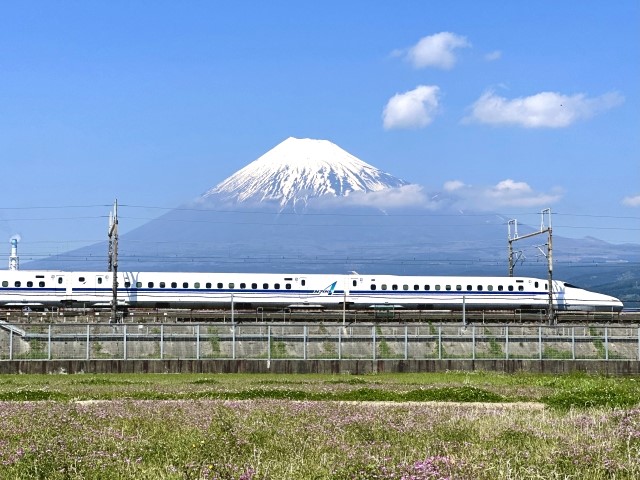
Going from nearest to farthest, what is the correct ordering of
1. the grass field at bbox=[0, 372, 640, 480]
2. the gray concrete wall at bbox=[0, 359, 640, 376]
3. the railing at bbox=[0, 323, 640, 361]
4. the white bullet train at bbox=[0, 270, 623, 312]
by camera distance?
the grass field at bbox=[0, 372, 640, 480] → the gray concrete wall at bbox=[0, 359, 640, 376] → the railing at bbox=[0, 323, 640, 361] → the white bullet train at bbox=[0, 270, 623, 312]

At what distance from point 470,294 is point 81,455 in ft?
273

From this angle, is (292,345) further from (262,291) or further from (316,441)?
(262,291)

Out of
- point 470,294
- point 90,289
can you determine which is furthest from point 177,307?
point 470,294

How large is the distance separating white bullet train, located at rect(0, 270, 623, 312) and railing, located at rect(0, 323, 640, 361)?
1505 inches

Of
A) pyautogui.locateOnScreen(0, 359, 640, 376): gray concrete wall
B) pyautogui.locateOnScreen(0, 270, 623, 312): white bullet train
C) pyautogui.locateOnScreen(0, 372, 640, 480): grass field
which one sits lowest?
pyautogui.locateOnScreen(0, 359, 640, 376): gray concrete wall

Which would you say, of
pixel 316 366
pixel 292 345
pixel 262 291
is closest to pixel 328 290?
pixel 262 291

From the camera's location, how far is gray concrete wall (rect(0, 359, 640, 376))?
4369 centimetres

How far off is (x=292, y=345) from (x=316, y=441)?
105 feet

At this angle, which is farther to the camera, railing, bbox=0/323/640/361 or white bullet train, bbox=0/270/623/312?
white bullet train, bbox=0/270/623/312

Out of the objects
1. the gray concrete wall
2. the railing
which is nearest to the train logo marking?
the railing

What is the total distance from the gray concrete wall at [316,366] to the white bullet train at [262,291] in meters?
40.8

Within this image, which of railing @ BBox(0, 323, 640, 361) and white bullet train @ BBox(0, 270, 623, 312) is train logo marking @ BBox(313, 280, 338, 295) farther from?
railing @ BBox(0, 323, 640, 361)

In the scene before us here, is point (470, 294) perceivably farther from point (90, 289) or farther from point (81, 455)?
point (81, 455)

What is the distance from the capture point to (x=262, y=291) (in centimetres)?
9019
